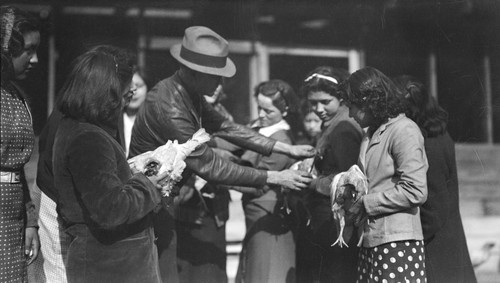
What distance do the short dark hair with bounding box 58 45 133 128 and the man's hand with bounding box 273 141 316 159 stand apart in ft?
6.09

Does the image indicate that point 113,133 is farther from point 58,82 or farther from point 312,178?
point 58,82

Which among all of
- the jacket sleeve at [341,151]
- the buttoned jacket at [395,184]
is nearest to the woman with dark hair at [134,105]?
the jacket sleeve at [341,151]

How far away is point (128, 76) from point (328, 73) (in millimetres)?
1698

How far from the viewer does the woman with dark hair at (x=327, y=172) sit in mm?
3938

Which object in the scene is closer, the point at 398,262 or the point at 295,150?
the point at 398,262

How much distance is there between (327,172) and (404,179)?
80 centimetres

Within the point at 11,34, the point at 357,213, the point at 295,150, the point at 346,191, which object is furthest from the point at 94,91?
the point at 295,150

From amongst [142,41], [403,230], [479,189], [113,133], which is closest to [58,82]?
[142,41]

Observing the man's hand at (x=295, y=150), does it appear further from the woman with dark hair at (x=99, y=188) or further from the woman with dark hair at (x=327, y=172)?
the woman with dark hair at (x=99, y=188)

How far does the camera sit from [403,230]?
3359mm

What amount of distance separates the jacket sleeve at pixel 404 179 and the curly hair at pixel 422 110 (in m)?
0.52

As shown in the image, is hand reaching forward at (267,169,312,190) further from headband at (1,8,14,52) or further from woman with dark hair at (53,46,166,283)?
headband at (1,8,14,52)

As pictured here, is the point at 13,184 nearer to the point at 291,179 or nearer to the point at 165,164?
the point at 165,164

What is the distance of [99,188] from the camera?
2607 millimetres
